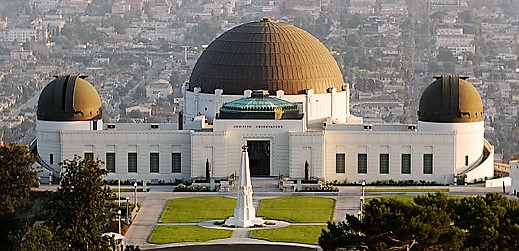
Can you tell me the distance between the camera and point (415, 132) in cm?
9225

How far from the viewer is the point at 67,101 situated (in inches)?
3691

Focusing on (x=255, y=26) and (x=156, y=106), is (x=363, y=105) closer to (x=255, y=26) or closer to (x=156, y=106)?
(x=156, y=106)

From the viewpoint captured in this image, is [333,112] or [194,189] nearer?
[194,189]

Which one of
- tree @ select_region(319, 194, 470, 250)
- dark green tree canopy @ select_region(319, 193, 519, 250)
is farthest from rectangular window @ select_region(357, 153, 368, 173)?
tree @ select_region(319, 194, 470, 250)

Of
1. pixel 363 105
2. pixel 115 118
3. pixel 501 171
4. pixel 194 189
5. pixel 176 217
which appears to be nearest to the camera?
pixel 176 217

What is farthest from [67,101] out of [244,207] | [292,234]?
[292,234]

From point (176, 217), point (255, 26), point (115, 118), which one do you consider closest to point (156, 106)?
point (115, 118)

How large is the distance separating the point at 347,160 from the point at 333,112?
5.68 meters

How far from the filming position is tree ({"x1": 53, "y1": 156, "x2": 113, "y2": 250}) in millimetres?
67562

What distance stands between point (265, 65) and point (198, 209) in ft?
53.5

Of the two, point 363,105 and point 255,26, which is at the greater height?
point 255,26

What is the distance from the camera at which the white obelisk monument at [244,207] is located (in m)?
78.5

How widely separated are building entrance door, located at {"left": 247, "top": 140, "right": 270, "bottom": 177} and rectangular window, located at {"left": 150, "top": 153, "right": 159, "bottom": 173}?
4620 millimetres

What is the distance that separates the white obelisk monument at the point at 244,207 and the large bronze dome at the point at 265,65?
58.1 feet
